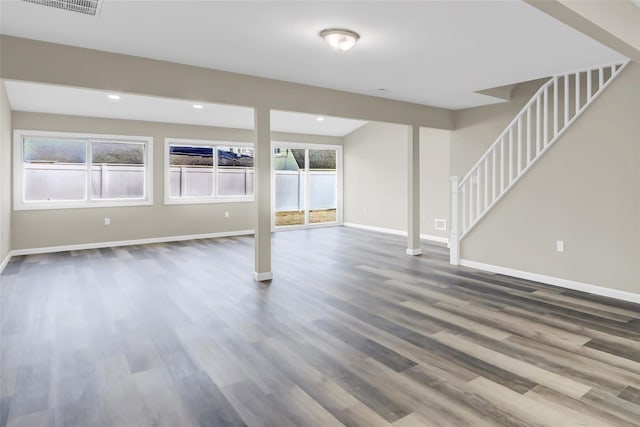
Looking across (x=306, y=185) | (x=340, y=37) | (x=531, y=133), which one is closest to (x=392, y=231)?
(x=306, y=185)

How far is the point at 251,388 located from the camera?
91.7 inches

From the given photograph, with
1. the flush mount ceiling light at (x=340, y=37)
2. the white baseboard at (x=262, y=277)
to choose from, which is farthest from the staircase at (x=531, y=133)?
the flush mount ceiling light at (x=340, y=37)

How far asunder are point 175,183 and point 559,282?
23.0 ft

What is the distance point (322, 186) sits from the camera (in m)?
10.2

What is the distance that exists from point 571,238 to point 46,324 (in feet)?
18.1

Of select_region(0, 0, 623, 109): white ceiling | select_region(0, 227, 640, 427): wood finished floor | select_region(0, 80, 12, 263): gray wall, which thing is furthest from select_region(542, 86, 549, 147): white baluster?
select_region(0, 80, 12, 263): gray wall

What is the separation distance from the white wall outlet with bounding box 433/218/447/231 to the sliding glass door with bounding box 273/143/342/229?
3.09 meters

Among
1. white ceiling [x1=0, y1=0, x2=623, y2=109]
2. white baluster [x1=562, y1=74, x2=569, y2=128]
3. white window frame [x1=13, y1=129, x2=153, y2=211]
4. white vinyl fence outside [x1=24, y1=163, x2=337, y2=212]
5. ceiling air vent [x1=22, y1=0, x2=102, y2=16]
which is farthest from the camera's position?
white vinyl fence outside [x1=24, y1=163, x2=337, y2=212]

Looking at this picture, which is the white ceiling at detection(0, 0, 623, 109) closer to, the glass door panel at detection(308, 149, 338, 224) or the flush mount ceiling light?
the flush mount ceiling light

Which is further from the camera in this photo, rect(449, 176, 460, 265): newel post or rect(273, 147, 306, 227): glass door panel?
rect(273, 147, 306, 227): glass door panel

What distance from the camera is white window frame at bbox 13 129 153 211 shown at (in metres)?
6.43

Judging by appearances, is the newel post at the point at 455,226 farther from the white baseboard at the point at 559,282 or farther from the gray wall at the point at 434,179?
the gray wall at the point at 434,179

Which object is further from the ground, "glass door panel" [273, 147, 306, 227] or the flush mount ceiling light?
the flush mount ceiling light

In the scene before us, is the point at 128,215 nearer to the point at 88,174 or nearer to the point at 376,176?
the point at 88,174
